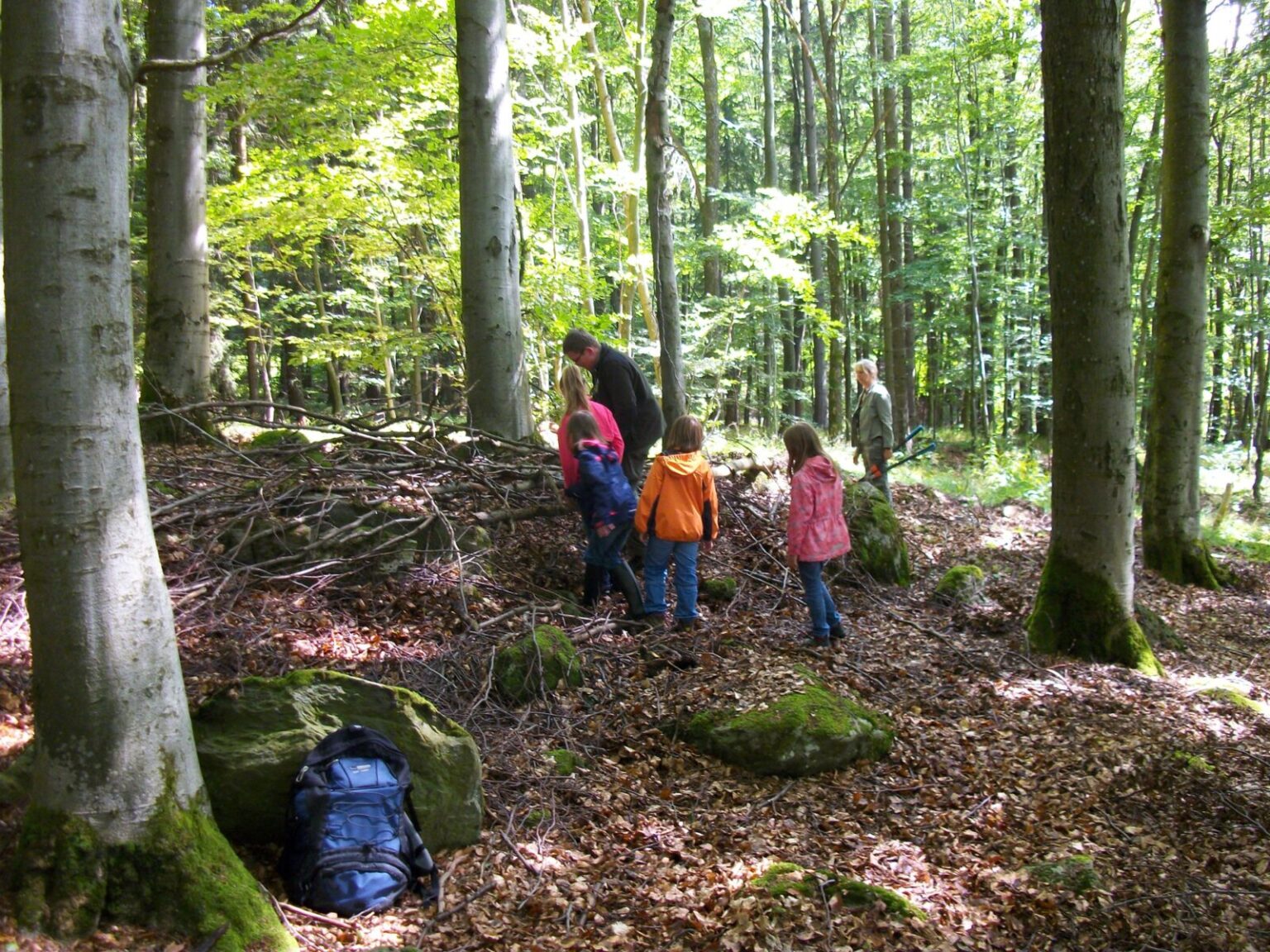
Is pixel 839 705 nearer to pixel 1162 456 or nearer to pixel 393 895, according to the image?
pixel 393 895

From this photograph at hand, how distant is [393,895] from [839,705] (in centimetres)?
275

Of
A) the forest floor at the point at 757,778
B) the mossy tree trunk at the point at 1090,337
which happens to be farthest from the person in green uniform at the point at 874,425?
the mossy tree trunk at the point at 1090,337

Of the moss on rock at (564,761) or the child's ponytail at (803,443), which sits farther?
the child's ponytail at (803,443)

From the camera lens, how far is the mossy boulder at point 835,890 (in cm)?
339

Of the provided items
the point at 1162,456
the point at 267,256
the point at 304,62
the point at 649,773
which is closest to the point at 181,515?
the point at 649,773

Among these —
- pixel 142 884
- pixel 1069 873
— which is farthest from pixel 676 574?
pixel 142 884

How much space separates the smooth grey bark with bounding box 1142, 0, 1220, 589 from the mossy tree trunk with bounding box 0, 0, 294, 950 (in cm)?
979

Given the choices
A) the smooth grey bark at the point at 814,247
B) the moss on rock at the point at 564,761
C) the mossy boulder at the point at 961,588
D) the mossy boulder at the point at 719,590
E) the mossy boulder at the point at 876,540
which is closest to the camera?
the moss on rock at the point at 564,761

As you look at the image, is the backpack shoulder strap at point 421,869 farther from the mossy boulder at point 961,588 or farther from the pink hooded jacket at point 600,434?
the mossy boulder at point 961,588

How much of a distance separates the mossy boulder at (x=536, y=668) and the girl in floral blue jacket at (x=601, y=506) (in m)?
0.96

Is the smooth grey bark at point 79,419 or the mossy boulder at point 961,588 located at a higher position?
the smooth grey bark at point 79,419

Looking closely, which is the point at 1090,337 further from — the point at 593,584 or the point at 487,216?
the point at 487,216

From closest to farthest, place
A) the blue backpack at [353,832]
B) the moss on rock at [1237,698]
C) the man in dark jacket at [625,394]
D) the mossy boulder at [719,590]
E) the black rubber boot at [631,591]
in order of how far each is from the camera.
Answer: the blue backpack at [353,832] → the moss on rock at [1237,698] → the black rubber boot at [631,591] → the man in dark jacket at [625,394] → the mossy boulder at [719,590]

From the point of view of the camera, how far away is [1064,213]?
6078 mm
